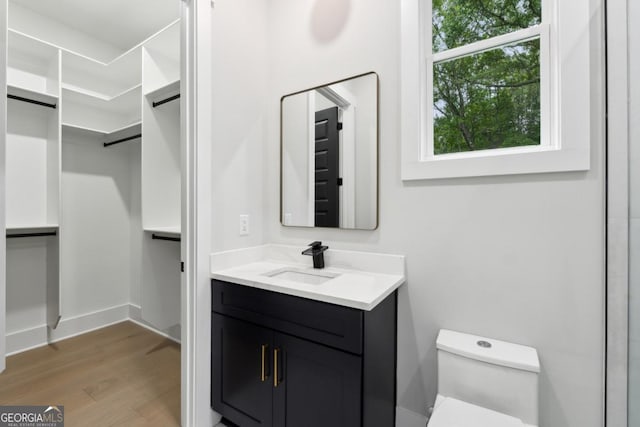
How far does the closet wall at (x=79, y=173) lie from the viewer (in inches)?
91.3

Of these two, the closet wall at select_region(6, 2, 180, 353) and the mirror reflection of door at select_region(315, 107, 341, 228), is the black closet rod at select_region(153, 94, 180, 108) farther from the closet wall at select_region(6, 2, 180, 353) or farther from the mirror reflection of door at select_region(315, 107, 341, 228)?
the mirror reflection of door at select_region(315, 107, 341, 228)

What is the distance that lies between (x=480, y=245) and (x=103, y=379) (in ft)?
8.38

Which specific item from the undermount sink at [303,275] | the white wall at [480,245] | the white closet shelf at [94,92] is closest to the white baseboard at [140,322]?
the undermount sink at [303,275]

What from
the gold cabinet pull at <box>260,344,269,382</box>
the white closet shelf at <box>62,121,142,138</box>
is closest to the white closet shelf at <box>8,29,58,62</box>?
the white closet shelf at <box>62,121,142,138</box>

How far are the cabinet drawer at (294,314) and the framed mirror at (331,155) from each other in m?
0.58

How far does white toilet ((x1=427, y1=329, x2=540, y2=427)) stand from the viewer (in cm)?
110

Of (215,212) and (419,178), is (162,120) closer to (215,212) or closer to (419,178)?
(215,212)

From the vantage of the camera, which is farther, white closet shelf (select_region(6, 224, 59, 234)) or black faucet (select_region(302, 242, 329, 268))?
white closet shelf (select_region(6, 224, 59, 234))

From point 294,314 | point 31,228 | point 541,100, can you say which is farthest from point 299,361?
point 31,228

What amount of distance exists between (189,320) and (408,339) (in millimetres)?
1158

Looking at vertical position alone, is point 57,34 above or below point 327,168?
above

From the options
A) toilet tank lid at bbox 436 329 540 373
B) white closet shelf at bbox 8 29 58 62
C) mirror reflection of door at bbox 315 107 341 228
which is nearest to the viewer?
toilet tank lid at bbox 436 329 540 373

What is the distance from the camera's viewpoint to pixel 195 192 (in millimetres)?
1530

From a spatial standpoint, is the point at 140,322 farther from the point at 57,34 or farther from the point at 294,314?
the point at 57,34
